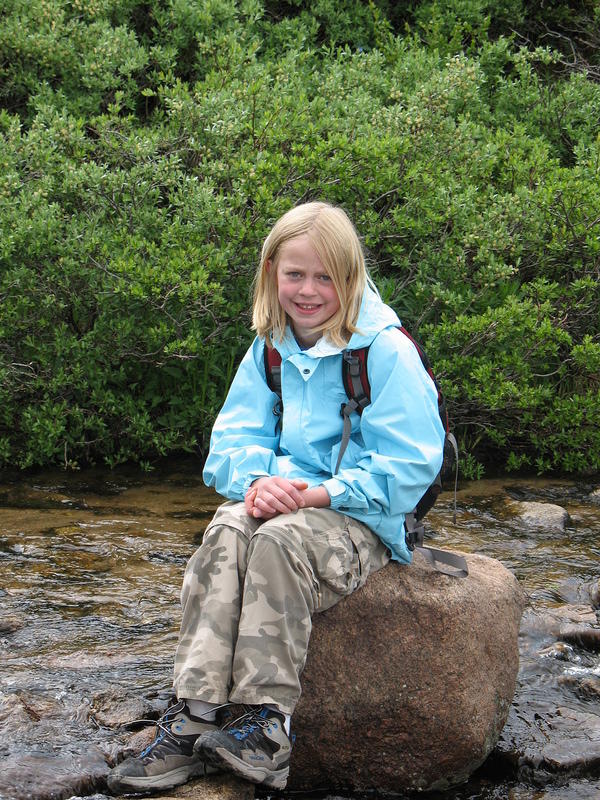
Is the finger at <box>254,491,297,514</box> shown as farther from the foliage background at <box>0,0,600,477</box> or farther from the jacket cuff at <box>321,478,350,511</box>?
the foliage background at <box>0,0,600,477</box>

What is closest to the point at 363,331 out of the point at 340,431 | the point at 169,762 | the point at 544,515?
the point at 340,431

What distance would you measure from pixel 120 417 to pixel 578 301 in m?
3.53

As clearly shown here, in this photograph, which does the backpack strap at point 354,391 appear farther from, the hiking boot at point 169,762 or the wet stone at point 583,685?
the wet stone at point 583,685

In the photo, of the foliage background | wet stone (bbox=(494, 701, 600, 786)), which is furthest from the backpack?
the foliage background

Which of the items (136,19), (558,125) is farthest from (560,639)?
(136,19)

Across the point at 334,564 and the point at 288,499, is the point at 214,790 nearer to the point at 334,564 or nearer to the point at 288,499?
the point at 334,564

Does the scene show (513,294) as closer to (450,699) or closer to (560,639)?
(560,639)

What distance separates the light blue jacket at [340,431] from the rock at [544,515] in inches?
122

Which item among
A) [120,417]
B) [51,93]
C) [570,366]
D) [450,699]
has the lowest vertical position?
[450,699]

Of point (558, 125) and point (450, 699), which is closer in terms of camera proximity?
point (450, 699)

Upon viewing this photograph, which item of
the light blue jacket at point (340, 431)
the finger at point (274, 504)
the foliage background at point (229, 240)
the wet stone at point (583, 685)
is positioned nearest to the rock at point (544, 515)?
the foliage background at point (229, 240)

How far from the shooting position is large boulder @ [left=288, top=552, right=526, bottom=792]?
139 inches

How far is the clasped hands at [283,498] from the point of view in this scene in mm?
3422

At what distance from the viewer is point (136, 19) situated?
9.66m
